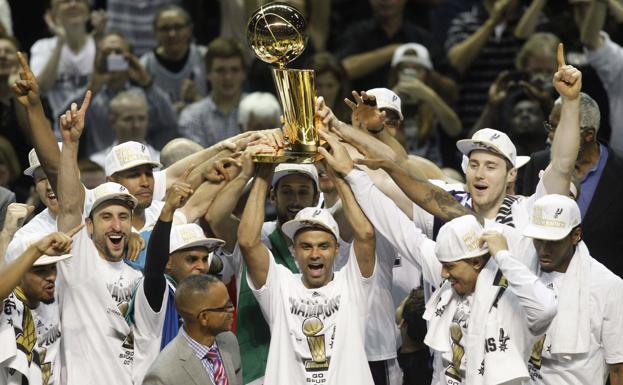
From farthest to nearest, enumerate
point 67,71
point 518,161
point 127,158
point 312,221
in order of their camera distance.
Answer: point 67,71 < point 518,161 < point 127,158 < point 312,221

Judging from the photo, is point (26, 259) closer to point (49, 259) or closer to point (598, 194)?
point (49, 259)

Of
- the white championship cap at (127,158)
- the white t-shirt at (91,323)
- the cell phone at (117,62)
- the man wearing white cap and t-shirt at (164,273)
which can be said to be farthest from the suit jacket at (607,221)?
the cell phone at (117,62)

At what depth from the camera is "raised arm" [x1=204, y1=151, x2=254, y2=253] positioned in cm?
1042

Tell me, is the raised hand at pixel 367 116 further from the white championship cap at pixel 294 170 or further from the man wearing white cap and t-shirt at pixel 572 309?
the man wearing white cap and t-shirt at pixel 572 309

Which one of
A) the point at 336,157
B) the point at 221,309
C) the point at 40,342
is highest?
the point at 336,157

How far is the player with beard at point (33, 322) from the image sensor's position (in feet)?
31.7

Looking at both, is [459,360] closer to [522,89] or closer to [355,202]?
[355,202]

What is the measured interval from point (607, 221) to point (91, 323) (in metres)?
3.83

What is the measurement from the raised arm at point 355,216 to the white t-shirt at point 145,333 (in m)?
1.25

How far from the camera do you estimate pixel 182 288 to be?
9711 mm

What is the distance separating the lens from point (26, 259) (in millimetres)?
9266

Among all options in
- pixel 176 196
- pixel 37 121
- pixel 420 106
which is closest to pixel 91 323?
pixel 176 196

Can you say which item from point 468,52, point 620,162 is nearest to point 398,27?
point 468,52

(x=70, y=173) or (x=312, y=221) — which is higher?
(x=70, y=173)
